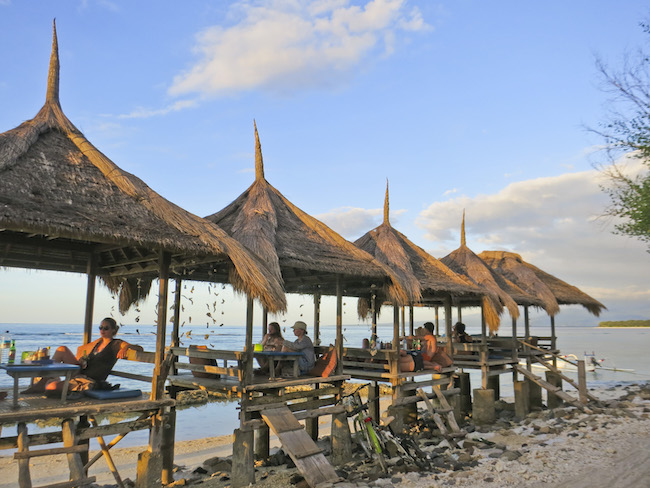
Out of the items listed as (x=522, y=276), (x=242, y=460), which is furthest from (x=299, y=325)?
(x=522, y=276)

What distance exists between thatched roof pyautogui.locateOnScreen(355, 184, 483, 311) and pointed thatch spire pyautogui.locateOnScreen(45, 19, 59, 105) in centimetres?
682

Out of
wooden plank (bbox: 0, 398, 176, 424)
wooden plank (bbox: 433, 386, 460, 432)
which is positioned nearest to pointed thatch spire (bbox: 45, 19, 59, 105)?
wooden plank (bbox: 0, 398, 176, 424)

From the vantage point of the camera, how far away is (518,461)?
25.2ft

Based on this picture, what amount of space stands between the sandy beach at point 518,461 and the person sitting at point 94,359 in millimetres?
2574

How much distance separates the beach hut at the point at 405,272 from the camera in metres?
10.0

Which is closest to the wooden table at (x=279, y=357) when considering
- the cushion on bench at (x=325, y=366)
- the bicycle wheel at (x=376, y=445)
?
the cushion on bench at (x=325, y=366)

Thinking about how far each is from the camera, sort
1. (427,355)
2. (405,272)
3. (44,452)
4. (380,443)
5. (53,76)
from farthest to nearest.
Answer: (427,355) < (405,272) < (380,443) < (53,76) < (44,452)

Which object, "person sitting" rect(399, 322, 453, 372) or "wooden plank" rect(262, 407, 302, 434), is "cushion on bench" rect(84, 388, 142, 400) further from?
"person sitting" rect(399, 322, 453, 372)

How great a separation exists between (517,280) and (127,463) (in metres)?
14.1

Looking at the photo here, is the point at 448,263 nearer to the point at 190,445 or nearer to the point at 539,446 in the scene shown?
the point at 539,446

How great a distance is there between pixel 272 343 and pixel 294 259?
1537 mm

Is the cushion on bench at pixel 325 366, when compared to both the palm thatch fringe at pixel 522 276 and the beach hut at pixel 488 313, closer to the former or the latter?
the beach hut at pixel 488 313

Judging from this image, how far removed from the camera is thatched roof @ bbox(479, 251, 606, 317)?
1869 centimetres

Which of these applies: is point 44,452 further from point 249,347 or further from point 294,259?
point 294,259
